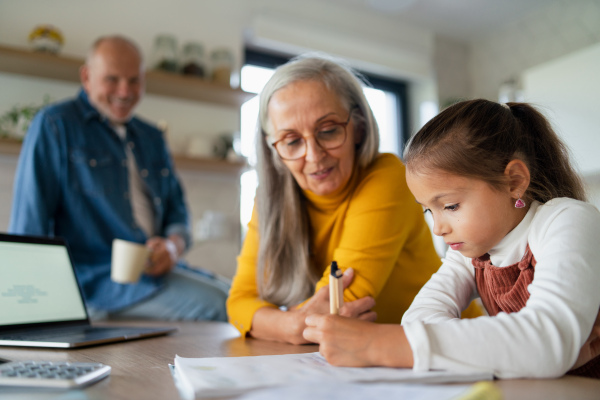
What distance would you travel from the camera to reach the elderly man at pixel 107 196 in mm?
1975

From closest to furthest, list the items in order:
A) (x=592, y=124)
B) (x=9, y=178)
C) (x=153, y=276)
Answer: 1. (x=153, y=276)
2. (x=9, y=178)
3. (x=592, y=124)

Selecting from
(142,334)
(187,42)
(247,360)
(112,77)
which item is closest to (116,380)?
(247,360)

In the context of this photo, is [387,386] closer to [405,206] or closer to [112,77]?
[405,206]

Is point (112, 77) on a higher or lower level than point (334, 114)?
higher

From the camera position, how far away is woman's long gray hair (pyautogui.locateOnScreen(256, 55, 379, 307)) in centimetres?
120

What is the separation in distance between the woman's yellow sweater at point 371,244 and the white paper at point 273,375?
1.30ft

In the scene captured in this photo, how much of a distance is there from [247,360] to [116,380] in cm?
18

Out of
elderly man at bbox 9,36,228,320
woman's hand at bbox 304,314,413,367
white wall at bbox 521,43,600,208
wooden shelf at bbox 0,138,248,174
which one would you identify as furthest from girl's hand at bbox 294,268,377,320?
white wall at bbox 521,43,600,208

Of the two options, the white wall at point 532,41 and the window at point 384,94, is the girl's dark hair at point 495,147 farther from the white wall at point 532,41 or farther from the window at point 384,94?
the white wall at point 532,41

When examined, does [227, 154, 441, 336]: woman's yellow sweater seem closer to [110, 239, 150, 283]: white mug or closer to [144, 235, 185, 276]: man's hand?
[110, 239, 150, 283]: white mug

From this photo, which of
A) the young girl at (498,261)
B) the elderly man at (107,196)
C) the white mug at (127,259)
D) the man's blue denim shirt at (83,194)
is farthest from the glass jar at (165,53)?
the young girl at (498,261)

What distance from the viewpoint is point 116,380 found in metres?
0.60

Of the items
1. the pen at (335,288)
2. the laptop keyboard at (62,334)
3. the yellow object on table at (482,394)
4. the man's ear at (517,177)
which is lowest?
the laptop keyboard at (62,334)

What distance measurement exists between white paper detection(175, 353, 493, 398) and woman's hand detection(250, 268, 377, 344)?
28cm
